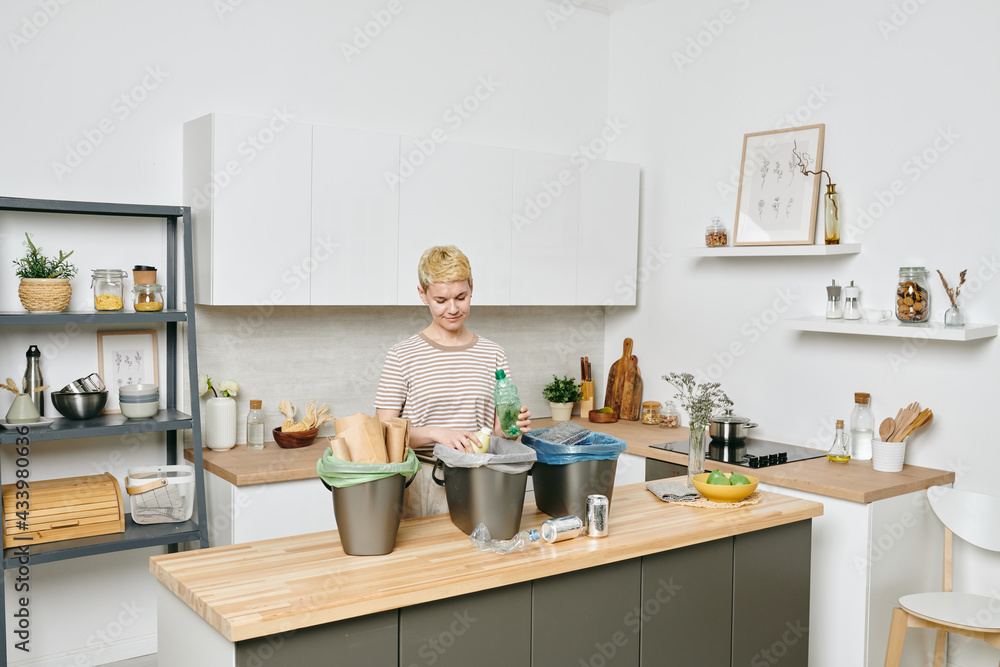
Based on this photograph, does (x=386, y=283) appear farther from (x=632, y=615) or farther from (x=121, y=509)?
(x=632, y=615)

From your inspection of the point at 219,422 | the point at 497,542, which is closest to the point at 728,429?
the point at 497,542

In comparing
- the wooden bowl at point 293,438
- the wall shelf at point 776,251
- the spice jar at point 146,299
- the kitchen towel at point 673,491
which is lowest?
the wooden bowl at point 293,438

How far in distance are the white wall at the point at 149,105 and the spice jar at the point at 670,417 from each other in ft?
5.02

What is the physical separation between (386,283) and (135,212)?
1111 mm

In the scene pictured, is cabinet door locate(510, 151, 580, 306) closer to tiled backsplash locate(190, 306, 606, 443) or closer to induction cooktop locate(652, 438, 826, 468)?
tiled backsplash locate(190, 306, 606, 443)

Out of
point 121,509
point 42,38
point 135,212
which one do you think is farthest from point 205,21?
point 121,509

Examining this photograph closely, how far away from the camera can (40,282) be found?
305 centimetres

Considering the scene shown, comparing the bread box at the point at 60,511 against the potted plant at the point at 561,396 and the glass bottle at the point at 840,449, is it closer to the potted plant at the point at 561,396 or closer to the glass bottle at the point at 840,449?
the potted plant at the point at 561,396

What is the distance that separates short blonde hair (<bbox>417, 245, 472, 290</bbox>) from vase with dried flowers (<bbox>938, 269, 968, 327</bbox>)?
2.11 meters

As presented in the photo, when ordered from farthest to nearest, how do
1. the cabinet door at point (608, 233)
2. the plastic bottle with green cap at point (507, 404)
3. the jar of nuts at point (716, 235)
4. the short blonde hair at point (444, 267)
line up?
1. the cabinet door at point (608, 233)
2. the jar of nuts at point (716, 235)
3. the short blonde hair at point (444, 267)
4. the plastic bottle with green cap at point (507, 404)

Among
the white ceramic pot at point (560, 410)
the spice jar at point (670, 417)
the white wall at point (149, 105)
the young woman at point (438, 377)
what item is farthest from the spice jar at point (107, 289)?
the spice jar at point (670, 417)

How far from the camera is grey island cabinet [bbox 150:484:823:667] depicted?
1681 mm

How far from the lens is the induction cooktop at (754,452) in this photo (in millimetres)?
3592

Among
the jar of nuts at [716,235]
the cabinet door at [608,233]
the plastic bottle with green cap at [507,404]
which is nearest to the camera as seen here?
the plastic bottle with green cap at [507,404]
